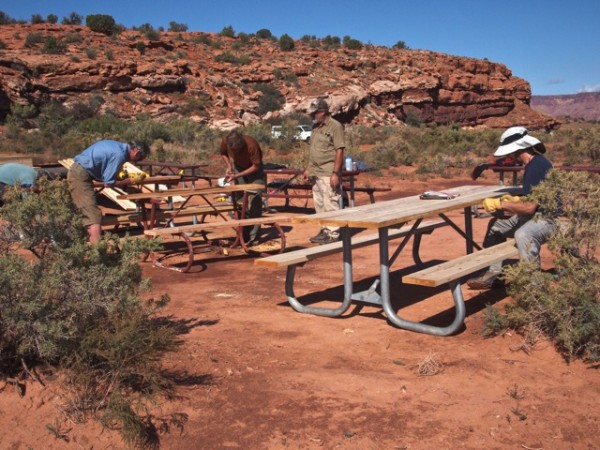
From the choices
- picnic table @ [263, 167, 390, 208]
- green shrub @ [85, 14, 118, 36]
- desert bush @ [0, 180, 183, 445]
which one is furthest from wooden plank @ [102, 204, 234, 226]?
green shrub @ [85, 14, 118, 36]

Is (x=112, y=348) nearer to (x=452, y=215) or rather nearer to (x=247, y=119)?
(x=452, y=215)

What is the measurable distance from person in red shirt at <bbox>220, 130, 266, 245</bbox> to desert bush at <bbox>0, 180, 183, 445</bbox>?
4163 millimetres

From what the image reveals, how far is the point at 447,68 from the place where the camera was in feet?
179

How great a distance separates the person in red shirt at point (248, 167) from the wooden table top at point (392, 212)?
8.74ft

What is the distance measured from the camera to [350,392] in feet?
12.4

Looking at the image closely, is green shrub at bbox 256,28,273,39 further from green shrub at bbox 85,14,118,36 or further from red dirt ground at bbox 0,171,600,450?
red dirt ground at bbox 0,171,600,450

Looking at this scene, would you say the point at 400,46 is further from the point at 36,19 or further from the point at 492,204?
the point at 492,204

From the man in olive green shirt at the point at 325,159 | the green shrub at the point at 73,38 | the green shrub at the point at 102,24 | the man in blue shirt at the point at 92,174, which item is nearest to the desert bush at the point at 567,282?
the man in olive green shirt at the point at 325,159

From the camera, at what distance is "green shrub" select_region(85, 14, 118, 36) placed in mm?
45750

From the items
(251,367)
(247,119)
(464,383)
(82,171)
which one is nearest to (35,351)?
(251,367)

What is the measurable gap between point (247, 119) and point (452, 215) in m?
29.8

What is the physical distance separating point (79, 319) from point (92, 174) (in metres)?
3.36

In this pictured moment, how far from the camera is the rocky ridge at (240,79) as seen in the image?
35500mm

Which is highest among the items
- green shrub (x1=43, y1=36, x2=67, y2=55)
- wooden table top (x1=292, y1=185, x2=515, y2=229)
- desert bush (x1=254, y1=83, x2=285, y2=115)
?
green shrub (x1=43, y1=36, x2=67, y2=55)
